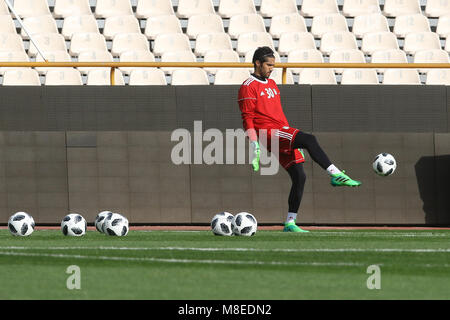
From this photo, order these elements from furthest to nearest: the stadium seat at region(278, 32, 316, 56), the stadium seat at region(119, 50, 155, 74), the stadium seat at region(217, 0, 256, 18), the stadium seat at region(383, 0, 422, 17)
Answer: the stadium seat at region(383, 0, 422, 17), the stadium seat at region(217, 0, 256, 18), the stadium seat at region(278, 32, 316, 56), the stadium seat at region(119, 50, 155, 74)

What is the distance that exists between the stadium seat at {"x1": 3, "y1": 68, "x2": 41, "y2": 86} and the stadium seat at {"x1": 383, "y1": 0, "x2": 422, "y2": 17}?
7.52 m

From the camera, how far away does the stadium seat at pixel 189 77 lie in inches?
595

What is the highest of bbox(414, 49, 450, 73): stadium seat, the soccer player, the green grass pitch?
bbox(414, 49, 450, 73): stadium seat

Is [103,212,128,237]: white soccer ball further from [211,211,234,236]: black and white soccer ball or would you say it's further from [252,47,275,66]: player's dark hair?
[252,47,275,66]: player's dark hair

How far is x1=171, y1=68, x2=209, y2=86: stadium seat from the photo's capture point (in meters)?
15.1

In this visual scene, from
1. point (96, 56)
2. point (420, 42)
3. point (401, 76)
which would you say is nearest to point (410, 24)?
point (420, 42)

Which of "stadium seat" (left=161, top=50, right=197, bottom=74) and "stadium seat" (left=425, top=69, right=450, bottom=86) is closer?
"stadium seat" (left=425, top=69, right=450, bottom=86)

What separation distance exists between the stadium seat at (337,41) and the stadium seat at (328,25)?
434mm

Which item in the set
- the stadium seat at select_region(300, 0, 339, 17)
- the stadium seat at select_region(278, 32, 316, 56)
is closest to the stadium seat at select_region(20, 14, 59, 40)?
the stadium seat at select_region(278, 32, 316, 56)

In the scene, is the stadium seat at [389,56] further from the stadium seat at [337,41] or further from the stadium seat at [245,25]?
the stadium seat at [245,25]

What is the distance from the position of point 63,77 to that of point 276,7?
511 cm

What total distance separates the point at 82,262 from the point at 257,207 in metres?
6.93

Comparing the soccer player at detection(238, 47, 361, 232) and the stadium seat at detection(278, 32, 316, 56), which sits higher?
the stadium seat at detection(278, 32, 316, 56)

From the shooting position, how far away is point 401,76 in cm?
1586
